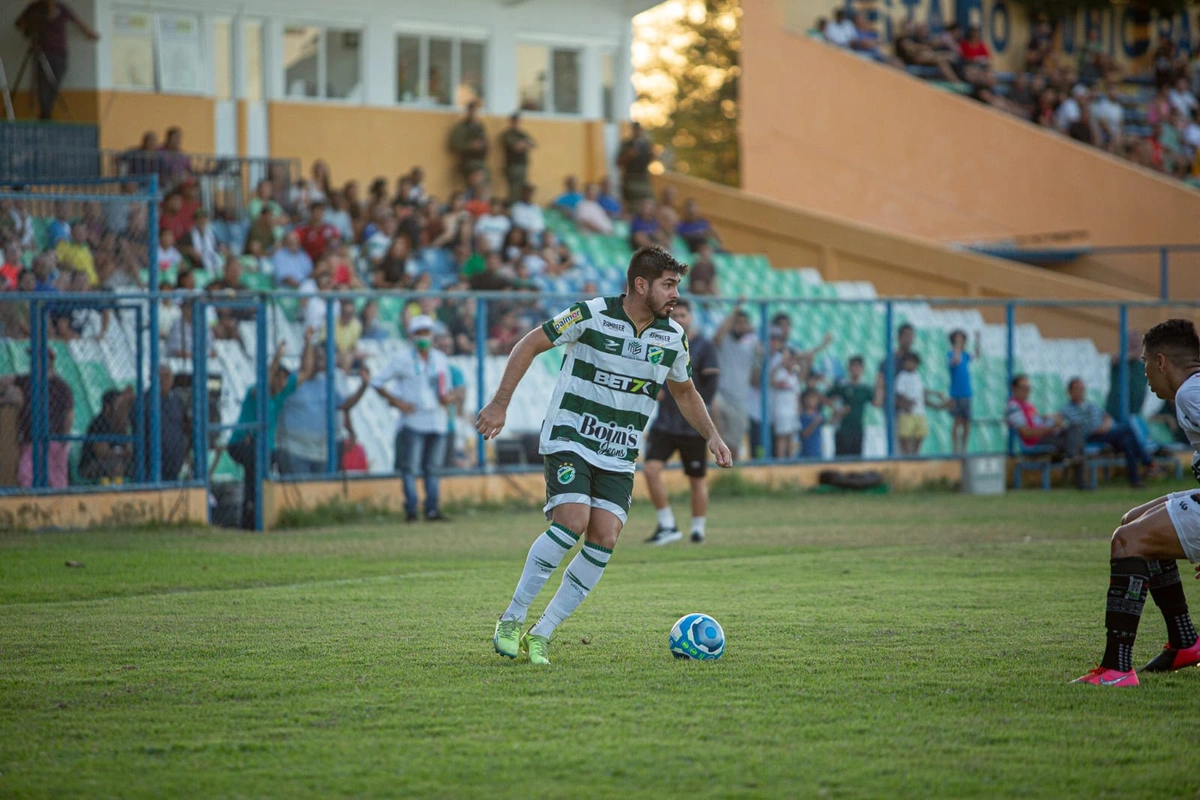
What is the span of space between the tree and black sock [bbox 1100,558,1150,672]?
1692 inches

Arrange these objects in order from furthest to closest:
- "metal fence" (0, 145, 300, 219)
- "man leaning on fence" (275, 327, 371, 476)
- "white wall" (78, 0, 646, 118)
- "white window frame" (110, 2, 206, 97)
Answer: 1. "white wall" (78, 0, 646, 118)
2. "white window frame" (110, 2, 206, 97)
3. "metal fence" (0, 145, 300, 219)
4. "man leaning on fence" (275, 327, 371, 476)

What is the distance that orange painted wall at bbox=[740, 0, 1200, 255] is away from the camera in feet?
97.3

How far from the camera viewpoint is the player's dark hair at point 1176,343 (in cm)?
683

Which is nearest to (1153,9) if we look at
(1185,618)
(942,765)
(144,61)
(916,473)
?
(916,473)

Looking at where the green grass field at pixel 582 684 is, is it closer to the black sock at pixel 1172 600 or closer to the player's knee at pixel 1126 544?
the black sock at pixel 1172 600

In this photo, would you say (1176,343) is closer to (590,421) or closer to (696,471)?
(590,421)

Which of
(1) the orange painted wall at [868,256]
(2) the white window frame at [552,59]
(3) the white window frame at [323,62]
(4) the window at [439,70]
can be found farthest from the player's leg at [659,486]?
(2) the white window frame at [552,59]

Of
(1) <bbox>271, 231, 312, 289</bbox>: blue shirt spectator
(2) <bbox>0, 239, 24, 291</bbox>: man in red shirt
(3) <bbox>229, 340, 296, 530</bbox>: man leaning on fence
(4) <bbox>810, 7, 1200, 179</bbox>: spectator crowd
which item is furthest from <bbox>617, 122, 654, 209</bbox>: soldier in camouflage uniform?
(2) <bbox>0, 239, 24, 291</bbox>: man in red shirt

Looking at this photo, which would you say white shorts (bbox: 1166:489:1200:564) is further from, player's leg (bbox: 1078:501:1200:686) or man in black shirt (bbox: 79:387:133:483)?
man in black shirt (bbox: 79:387:133:483)

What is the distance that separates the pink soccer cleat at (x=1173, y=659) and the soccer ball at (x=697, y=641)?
7.01 feet

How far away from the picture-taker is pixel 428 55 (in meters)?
27.1

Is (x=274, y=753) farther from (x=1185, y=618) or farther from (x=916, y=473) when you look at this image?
(x=916, y=473)

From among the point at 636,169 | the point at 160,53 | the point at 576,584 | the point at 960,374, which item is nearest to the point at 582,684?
the point at 576,584

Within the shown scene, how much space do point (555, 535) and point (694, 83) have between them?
148ft
